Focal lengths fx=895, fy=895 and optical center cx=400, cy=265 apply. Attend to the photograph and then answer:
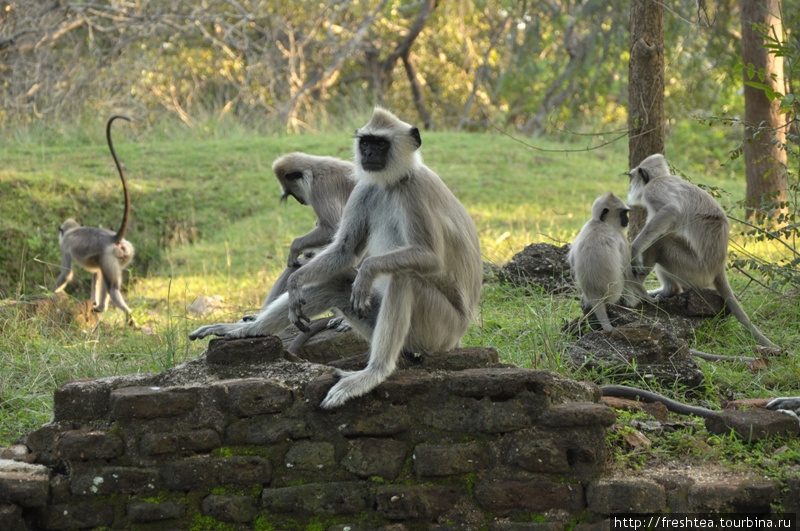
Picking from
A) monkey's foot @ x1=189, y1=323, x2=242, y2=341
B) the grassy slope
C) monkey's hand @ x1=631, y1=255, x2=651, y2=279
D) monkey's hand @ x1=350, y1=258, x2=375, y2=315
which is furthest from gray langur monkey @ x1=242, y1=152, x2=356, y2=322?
monkey's hand @ x1=350, y1=258, x2=375, y2=315

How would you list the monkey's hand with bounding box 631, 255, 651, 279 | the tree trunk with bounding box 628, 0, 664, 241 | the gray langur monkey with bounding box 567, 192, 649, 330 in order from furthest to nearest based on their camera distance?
the tree trunk with bounding box 628, 0, 664, 241, the monkey's hand with bounding box 631, 255, 651, 279, the gray langur monkey with bounding box 567, 192, 649, 330

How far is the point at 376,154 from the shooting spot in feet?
12.8

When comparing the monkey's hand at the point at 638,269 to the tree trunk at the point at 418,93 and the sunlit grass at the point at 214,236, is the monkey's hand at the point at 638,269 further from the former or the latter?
the tree trunk at the point at 418,93

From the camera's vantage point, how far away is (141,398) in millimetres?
3408

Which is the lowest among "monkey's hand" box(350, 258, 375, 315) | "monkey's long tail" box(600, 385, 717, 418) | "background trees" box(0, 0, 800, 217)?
"monkey's long tail" box(600, 385, 717, 418)

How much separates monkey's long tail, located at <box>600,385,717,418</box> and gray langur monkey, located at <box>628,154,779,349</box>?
1.40m

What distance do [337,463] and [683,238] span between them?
10.2ft

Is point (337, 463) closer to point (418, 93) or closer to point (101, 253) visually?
point (101, 253)

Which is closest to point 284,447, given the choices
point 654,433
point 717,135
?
point 654,433

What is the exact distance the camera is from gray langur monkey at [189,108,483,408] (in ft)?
11.8

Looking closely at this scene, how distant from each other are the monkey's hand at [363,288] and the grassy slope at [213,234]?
3.77 feet

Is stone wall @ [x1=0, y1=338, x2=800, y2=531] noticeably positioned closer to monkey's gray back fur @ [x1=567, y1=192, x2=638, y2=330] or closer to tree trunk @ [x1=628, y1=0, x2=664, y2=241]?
monkey's gray back fur @ [x1=567, y1=192, x2=638, y2=330]

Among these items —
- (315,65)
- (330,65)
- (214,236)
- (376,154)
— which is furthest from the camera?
(315,65)

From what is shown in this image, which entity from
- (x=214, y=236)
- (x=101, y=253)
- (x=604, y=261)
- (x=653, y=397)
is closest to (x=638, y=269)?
(x=604, y=261)
